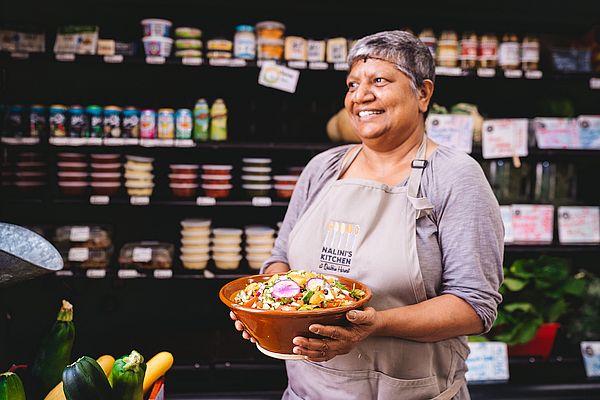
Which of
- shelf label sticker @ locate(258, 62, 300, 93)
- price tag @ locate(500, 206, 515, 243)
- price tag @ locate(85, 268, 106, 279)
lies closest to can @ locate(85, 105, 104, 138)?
price tag @ locate(85, 268, 106, 279)

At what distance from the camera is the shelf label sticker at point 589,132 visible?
3.41 metres

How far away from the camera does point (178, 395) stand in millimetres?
3078

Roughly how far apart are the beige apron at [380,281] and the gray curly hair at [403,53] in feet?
0.67

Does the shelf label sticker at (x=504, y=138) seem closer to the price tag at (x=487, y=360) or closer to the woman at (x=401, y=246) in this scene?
the price tag at (x=487, y=360)

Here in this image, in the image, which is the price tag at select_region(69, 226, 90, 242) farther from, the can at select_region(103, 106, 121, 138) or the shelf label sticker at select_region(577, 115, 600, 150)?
the shelf label sticker at select_region(577, 115, 600, 150)

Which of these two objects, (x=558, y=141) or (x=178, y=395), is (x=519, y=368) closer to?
(x=558, y=141)

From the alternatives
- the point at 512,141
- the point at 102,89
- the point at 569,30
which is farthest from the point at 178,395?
the point at 569,30

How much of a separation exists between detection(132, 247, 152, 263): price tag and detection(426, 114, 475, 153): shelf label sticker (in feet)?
5.92

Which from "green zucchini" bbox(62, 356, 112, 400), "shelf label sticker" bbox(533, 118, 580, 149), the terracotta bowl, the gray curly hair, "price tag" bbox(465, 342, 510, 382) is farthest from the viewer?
"shelf label sticker" bbox(533, 118, 580, 149)

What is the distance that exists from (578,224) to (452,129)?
3.37 feet

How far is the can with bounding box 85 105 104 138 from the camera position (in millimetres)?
3094

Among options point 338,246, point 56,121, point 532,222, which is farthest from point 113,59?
point 532,222

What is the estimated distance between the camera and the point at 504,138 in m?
3.31

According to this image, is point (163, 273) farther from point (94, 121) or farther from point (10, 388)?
point (10, 388)
